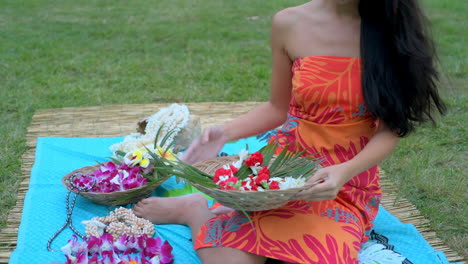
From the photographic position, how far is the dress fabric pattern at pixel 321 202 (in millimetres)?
1795

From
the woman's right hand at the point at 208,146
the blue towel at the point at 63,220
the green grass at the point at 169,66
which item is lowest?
the green grass at the point at 169,66

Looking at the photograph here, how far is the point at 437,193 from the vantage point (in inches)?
111

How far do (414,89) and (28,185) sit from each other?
1.87 metres

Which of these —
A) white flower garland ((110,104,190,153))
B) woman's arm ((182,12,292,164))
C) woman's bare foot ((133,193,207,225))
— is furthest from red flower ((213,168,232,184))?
white flower garland ((110,104,190,153))

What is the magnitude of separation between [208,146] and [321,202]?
20.8 inches

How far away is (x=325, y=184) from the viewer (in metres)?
1.67

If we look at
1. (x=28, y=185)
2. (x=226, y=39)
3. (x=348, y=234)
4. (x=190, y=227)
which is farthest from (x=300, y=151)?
(x=226, y=39)

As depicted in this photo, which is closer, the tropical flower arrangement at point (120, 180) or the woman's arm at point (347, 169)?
the woman's arm at point (347, 169)

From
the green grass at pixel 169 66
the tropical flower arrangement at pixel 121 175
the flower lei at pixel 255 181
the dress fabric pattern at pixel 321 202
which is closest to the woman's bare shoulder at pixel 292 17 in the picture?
the dress fabric pattern at pixel 321 202

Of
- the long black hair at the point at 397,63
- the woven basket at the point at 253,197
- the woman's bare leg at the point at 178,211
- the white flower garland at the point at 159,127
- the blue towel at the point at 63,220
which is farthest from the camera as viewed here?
the white flower garland at the point at 159,127

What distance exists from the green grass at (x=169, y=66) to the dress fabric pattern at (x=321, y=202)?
1.39ft

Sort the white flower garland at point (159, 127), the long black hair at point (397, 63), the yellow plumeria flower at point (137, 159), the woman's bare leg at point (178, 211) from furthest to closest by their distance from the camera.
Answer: the white flower garland at point (159, 127) → the yellow plumeria flower at point (137, 159) → the woman's bare leg at point (178, 211) → the long black hair at point (397, 63)

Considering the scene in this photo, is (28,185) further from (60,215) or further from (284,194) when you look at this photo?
(284,194)

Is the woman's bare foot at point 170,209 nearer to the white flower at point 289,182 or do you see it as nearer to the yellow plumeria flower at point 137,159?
the yellow plumeria flower at point 137,159
